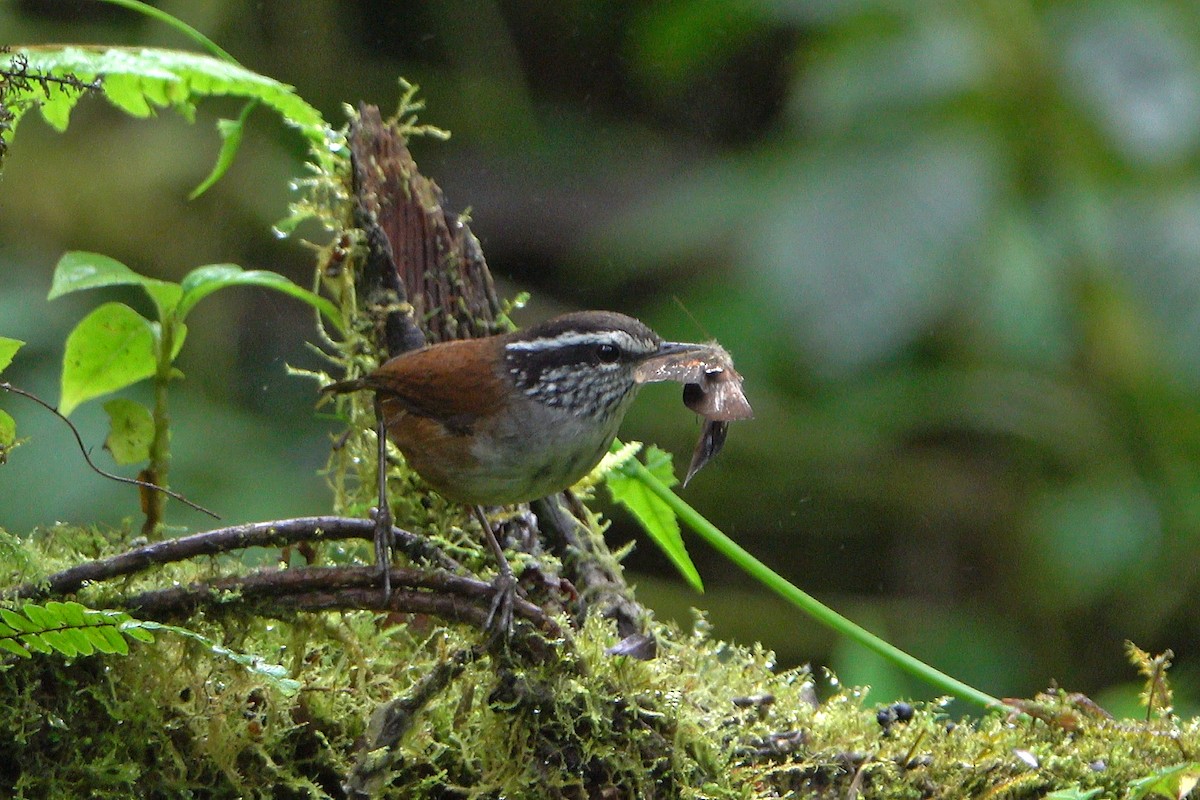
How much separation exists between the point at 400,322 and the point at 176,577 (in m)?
1.14

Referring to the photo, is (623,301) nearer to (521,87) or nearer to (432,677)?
(521,87)

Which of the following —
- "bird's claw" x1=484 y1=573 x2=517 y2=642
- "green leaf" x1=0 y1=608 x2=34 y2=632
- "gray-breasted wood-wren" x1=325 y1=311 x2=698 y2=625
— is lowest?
"bird's claw" x1=484 y1=573 x2=517 y2=642

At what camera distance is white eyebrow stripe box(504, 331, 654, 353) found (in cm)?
311

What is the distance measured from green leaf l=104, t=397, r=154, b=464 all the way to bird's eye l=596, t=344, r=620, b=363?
1078 mm

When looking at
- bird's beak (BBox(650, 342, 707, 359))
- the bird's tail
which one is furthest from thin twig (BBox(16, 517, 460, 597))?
bird's beak (BBox(650, 342, 707, 359))

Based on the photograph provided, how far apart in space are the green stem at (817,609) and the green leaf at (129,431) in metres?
1.12

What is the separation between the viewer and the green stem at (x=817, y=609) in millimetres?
2832

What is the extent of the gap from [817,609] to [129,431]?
165 centimetres

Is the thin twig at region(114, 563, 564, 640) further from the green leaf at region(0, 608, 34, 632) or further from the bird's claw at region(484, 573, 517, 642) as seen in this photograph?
the green leaf at region(0, 608, 34, 632)

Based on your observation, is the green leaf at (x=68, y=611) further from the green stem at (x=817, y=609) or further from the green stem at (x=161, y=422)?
the green stem at (x=817, y=609)

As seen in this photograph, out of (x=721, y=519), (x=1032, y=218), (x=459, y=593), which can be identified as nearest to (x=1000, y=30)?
(x=1032, y=218)

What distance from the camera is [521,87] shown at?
6918 mm

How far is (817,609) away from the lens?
2951 millimetres

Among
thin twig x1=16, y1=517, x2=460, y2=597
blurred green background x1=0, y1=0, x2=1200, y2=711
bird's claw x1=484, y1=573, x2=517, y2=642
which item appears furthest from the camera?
blurred green background x1=0, y1=0, x2=1200, y2=711
